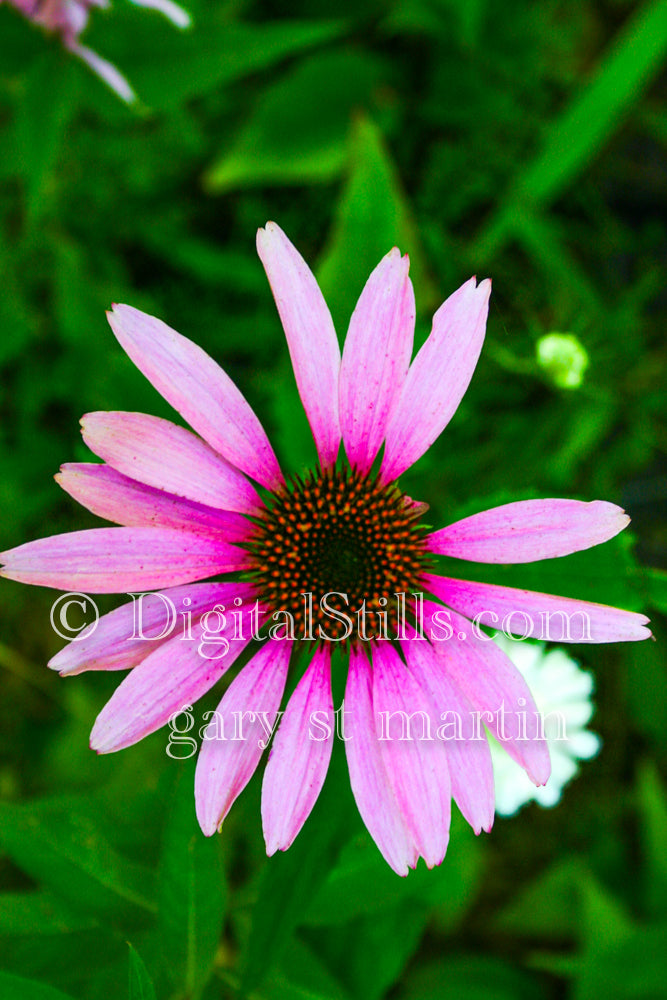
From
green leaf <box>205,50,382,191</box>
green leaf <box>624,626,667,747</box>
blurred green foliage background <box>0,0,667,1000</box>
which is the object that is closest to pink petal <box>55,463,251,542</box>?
blurred green foliage background <box>0,0,667,1000</box>

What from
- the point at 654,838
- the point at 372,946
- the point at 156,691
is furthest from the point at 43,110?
the point at 654,838

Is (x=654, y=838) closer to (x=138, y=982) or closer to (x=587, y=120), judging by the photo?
(x=138, y=982)

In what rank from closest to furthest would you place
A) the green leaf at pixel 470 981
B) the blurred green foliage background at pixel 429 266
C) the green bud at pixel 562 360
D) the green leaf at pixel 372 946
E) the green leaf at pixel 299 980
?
the green leaf at pixel 299 980, the green leaf at pixel 372 946, the green bud at pixel 562 360, the blurred green foliage background at pixel 429 266, the green leaf at pixel 470 981

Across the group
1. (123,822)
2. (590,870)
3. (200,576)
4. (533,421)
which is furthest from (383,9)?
(590,870)

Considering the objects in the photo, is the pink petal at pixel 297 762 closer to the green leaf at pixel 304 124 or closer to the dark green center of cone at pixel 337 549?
the dark green center of cone at pixel 337 549

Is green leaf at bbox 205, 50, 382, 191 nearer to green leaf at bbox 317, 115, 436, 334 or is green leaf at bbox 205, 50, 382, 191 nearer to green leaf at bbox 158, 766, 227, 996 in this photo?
green leaf at bbox 317, 115, 436, 334

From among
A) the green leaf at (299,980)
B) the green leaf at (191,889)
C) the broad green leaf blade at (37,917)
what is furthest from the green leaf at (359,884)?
the broad green leaf blade at (37,917)

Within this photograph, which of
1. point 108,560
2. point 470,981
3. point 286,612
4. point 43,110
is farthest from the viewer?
point 470,981
